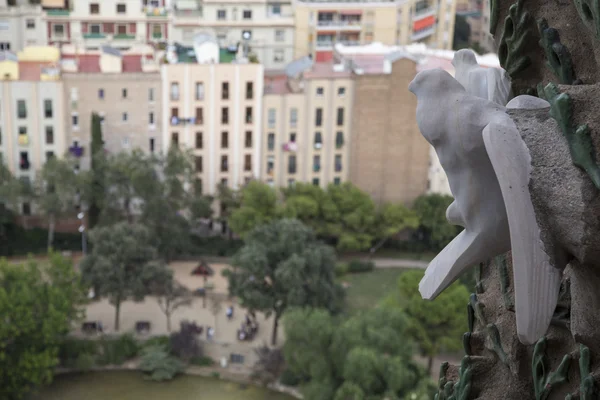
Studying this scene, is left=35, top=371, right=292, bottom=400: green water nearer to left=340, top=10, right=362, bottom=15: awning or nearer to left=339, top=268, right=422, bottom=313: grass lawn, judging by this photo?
left=339, top=268, right=422, bottom=313: grass lawn

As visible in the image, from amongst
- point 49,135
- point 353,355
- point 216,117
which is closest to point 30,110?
point 49,135

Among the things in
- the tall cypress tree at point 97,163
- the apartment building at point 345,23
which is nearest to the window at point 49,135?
the tall cypress tree at point 97,163

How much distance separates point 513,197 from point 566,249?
28cm

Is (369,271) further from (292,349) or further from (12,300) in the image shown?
(12,300)

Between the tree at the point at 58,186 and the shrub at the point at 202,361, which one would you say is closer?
the shrub at the point at 202,361

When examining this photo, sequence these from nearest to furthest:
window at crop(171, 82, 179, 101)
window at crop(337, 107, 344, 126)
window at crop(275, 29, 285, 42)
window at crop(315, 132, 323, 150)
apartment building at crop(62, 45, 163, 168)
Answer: apartment building at crop(62, 45, 163, 168), window at crop(171, 82, 179, 101), window at crop(337, 107, 344, 126), window at crop(315, 132, 323, 150), window at crop(275, 29, 285, 42)

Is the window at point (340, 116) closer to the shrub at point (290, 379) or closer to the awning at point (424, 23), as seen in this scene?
the awning at point (424, 23)

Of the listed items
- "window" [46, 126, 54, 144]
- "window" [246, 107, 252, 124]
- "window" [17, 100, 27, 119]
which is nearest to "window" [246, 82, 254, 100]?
"window" [246, 107, 252, 124]

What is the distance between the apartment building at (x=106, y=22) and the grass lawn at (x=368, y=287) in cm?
1547

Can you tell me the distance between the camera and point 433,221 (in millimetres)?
44062

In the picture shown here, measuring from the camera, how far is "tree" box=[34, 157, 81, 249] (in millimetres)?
41625

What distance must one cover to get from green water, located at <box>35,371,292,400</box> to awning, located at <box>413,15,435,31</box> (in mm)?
25491

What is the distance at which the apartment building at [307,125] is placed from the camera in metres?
43.9

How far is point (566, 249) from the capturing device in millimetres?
4469
